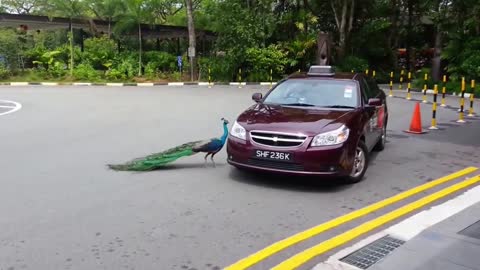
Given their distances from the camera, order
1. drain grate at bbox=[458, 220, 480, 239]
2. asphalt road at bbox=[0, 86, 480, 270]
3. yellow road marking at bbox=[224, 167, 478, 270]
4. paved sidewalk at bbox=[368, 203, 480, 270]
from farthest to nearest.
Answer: drain grate at bbox=[458, 220, 480, 239] → asphalt road at bbox=[0, 86, 480, 270] → yellow road marking at bbox=[224, 167, 478, 270] → paved sidewalk at bbox=[368, 203, 480, 270]

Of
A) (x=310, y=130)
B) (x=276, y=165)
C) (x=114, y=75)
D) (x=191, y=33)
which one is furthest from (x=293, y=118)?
(x=114, y=75)

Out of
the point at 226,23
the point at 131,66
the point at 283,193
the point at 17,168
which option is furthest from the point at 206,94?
the point at 283,193

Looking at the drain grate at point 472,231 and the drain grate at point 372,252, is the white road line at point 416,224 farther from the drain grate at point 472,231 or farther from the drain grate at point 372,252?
the drain grate at point 472,231

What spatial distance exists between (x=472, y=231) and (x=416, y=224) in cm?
53

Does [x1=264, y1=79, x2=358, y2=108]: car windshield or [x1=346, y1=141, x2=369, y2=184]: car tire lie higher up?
[x1=264, y1=79, x2=358, y2=108]: car windshield

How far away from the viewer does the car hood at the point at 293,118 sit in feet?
20.6

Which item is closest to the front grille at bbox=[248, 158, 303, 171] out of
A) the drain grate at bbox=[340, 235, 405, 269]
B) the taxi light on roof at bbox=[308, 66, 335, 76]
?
the drain grate at bbox=[340, 235, 405, 269]

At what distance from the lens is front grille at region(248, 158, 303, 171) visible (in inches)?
241

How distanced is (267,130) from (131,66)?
979 inches

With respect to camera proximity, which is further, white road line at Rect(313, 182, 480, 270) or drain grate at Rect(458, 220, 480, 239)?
drain grate at Rect(458, 220, 480, 239)

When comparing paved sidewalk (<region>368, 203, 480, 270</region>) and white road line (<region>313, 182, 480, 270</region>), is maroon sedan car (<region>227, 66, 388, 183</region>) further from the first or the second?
paved sidewalk (<region>368, 203, 480, 270</region>)

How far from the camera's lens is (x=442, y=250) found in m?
4.43

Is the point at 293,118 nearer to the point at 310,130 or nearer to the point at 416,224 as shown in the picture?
the point at 310,130

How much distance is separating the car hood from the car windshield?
0.27 m
